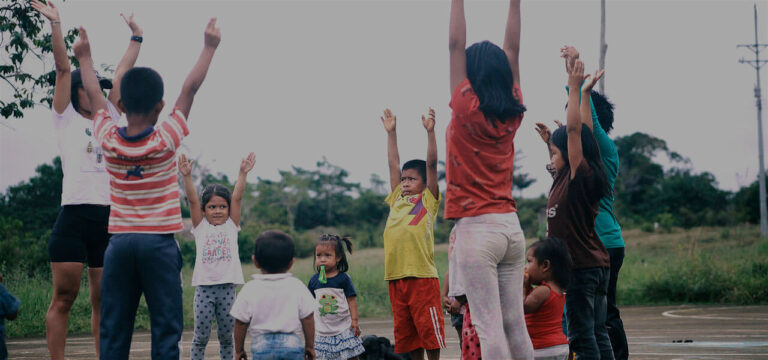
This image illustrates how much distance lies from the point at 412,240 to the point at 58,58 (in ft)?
9.77

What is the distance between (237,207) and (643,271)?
566 inches

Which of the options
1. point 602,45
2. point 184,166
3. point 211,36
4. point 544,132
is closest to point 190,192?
point 184,166

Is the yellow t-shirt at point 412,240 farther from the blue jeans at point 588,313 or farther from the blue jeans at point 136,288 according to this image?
the blue jeans at point 136,288

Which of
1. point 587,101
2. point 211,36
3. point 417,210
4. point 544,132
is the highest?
point 211,36

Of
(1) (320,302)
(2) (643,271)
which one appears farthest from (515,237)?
(2) (643,271)

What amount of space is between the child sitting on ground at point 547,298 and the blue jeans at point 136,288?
220 cm

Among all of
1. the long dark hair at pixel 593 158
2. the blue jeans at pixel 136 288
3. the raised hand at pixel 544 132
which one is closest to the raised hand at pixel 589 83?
the long dark hair at pixel 593 158

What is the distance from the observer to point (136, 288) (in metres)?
4.19

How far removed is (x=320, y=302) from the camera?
6344 millimetres

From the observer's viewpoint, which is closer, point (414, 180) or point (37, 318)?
point (414, 180)

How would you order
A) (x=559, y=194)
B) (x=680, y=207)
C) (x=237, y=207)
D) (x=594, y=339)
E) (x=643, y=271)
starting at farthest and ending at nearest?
(x=680, y=207) < (x=643, y=271) < (x=237, y=207) < (x=559, y=194) < (x=594, y=339)

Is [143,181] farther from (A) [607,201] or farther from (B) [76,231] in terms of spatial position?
(A) [607,201]

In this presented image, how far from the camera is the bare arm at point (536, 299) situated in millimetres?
4859

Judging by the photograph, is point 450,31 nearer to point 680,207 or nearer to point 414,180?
point 414,180
